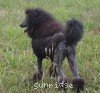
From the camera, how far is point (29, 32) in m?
4.68

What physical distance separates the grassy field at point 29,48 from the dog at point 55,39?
0.21 m

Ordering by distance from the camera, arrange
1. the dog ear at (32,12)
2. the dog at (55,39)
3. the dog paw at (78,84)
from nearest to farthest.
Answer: the dog paw at (78,84)
the dog at (55,39)
the dog ear at (32,12)

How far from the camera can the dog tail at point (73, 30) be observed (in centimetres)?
419

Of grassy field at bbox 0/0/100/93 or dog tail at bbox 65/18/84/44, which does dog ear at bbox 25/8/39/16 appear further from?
grassy field at bbox 0/0/100/93

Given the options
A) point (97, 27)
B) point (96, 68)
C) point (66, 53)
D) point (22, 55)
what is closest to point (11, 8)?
point (97, 27)

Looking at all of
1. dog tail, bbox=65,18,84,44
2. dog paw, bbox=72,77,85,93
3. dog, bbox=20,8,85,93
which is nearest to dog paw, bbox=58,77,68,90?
dog, bbox=20,8,85,93

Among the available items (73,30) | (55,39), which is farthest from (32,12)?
(73,30)

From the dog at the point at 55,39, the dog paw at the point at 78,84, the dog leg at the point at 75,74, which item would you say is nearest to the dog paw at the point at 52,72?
the dog at the point at 55,39

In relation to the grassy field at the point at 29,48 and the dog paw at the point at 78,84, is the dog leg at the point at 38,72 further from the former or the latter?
the dog paw at the point at 78,84

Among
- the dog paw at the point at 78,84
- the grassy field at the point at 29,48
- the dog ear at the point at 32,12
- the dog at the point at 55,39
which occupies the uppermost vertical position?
the dog ear at the point at 32,12

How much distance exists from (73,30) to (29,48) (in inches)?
81.1

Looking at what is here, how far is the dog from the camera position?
420 cm

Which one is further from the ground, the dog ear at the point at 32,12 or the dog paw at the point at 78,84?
the dog ear at the point at 32,12

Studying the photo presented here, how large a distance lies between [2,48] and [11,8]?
9.89 ft
